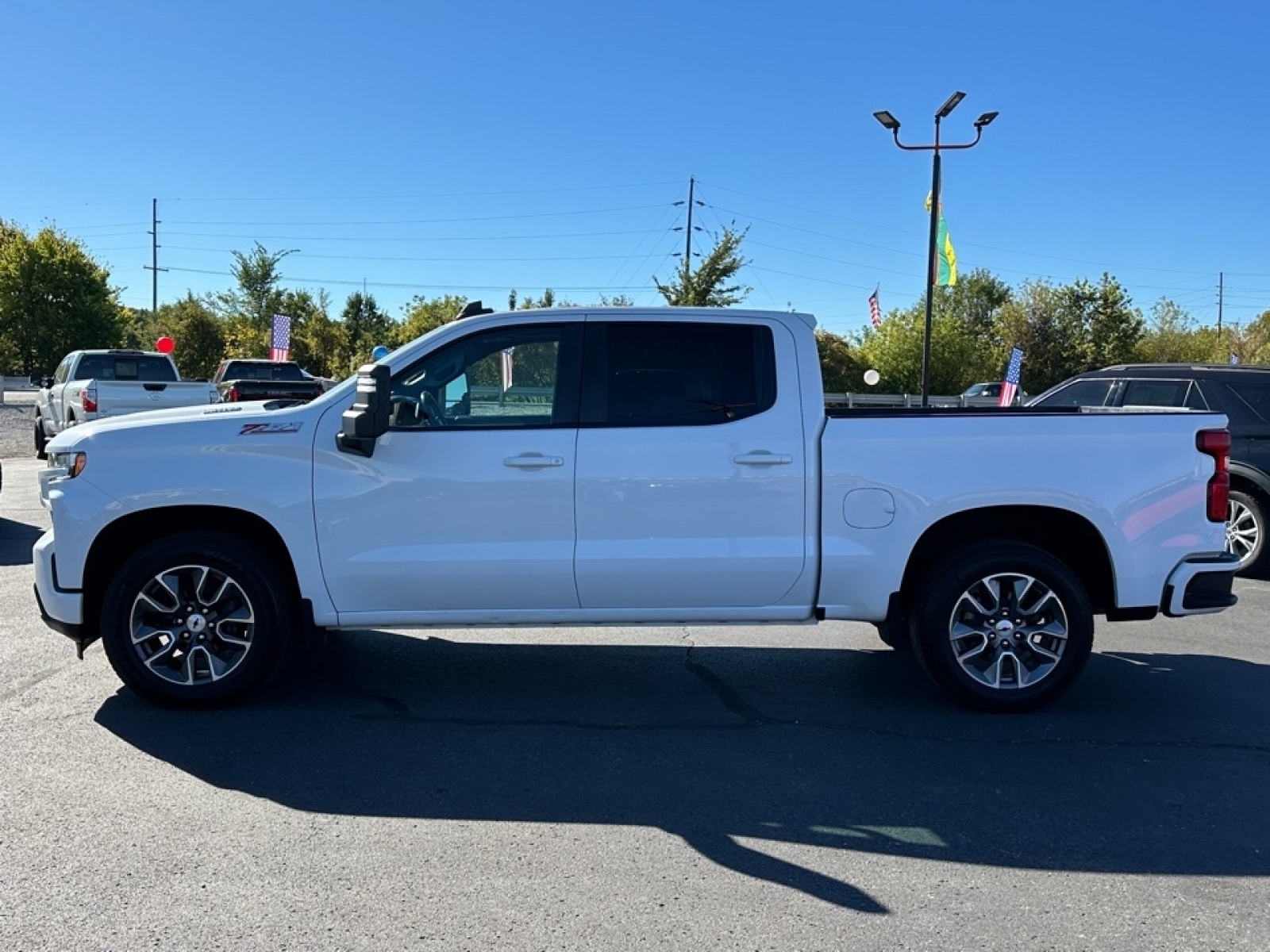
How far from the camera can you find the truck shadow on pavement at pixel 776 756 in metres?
3.84

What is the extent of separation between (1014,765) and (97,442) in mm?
4552

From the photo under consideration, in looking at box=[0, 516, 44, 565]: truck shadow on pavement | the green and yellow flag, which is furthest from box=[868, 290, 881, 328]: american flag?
box=[0, 516, 44, 565]: truck shadow on pavement

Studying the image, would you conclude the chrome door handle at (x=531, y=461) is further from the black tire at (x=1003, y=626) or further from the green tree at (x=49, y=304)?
the green tree at (x=49, y=304)

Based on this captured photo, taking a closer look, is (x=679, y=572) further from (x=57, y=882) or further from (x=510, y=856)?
(x=57, y=882)

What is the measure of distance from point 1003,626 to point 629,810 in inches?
90.8

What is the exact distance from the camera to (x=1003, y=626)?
523cm

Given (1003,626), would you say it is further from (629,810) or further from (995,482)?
(629,810)

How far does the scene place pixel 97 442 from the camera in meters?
4.98

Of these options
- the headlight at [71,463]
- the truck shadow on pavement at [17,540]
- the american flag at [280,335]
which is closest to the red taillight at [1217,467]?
the headlight at [71,463]

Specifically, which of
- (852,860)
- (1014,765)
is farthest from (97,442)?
(1014,765)

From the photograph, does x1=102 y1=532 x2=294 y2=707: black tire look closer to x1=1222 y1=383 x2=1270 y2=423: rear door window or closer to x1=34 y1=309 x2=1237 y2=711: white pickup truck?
x1=34 y1=309 x2=1237 y2=711: white pickup truck

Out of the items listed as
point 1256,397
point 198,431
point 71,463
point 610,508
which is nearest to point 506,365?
point 610,508

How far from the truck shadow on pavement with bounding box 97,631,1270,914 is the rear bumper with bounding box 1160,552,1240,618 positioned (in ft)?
1.96

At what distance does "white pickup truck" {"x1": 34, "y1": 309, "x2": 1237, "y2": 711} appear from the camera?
500 centimetres
